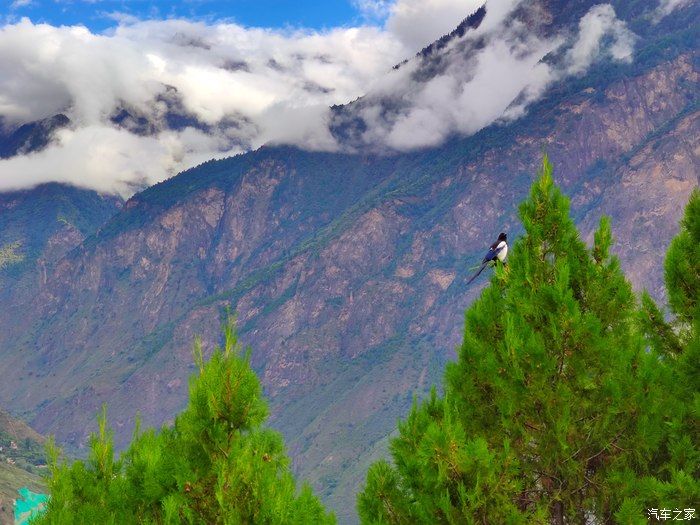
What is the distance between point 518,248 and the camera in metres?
17.4

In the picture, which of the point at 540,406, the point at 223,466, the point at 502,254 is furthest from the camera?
the point at 502,254

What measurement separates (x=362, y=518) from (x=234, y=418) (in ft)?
18.4

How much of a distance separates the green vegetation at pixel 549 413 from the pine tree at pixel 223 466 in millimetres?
2816

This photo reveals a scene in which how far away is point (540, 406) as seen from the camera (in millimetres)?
15719

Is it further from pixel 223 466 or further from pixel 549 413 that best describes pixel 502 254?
pixel 223 466

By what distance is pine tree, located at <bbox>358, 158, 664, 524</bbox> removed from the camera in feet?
47.8

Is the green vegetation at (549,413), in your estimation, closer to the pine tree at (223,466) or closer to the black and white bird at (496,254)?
the black and white bird at (496,254)

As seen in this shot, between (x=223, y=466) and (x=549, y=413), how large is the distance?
22.4 ft

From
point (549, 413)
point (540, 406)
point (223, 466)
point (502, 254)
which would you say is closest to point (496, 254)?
point (502, 254)

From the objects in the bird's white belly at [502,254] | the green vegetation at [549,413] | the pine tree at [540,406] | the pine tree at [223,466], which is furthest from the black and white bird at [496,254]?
the pine tree at [223,466]

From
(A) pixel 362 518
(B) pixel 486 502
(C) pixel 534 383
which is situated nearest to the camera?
(B) pixel 486 502

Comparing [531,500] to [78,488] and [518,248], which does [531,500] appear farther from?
[78,488]

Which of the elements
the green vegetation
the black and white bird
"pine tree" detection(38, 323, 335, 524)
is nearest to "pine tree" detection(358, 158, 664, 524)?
the green vegetation

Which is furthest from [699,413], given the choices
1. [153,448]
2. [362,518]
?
[153,448]
